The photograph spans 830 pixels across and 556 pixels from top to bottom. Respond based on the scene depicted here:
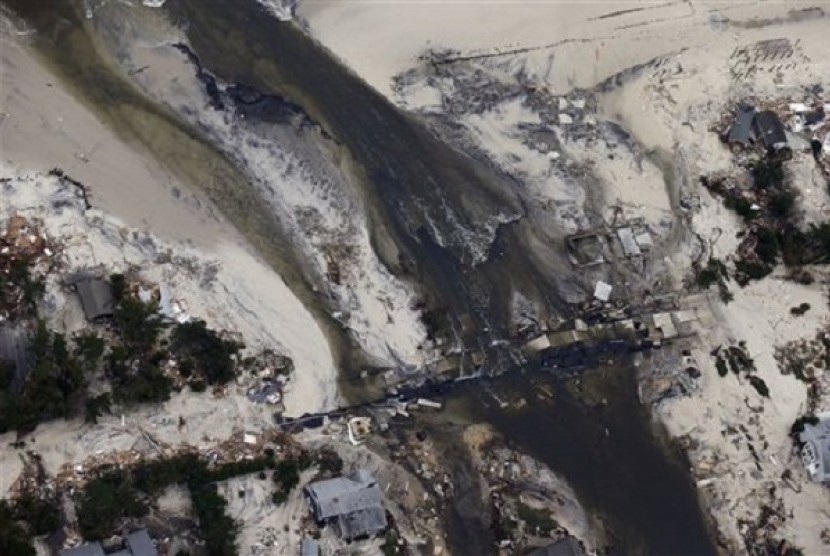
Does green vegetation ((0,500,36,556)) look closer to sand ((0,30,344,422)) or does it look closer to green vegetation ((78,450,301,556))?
green vegetation ((78,450,301,556))

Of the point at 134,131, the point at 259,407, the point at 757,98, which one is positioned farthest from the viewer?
the point at 757,98

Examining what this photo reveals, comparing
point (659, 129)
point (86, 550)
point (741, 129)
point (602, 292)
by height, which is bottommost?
point (86, 550)

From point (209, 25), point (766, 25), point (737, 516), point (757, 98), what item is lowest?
point (737, 516)

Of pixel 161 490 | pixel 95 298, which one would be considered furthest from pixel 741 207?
pixel 95 298

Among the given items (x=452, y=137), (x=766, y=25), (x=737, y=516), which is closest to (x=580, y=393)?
(x=737, y=516)

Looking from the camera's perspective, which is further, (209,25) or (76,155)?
(209,25)

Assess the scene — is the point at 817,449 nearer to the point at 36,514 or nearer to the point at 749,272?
the point at 749,272

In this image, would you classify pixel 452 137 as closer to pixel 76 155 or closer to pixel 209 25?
pixel 209 25
